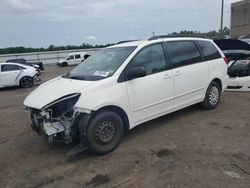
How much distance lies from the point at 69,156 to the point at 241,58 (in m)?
6.57

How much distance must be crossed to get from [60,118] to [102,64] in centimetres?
141

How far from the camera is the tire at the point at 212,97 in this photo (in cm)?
673

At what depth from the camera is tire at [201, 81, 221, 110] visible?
673 cm

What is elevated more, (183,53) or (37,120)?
(183,53)

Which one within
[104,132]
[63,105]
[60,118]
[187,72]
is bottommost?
[104,132]

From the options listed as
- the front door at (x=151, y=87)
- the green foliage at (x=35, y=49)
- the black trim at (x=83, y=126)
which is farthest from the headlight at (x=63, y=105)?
the green foliage at (x=35, y=49)

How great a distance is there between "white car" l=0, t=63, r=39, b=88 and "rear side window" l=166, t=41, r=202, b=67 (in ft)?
37.8

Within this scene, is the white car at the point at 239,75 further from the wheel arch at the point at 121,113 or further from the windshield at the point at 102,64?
the wheel arch at the point at 121,113

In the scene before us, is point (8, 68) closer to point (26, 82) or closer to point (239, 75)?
point (26, 82)

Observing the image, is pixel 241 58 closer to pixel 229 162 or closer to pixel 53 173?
pixel 229 162

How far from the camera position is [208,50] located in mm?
6809

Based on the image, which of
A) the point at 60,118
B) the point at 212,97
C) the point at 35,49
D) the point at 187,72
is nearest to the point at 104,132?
the point at 60,118

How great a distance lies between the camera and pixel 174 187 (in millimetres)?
3592

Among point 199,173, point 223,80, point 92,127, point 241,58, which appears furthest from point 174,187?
point 241,58
